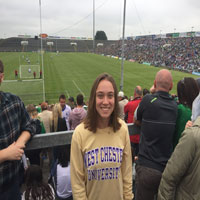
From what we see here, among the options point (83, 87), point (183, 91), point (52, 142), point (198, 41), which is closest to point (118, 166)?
point (52, 142)

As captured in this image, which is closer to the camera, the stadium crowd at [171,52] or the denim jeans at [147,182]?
the denim jeans at [147,182]

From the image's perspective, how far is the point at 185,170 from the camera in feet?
5.74

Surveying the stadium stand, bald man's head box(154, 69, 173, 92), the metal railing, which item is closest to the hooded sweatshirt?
the metal railing

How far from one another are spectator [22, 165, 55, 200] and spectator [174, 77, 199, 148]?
1.73m

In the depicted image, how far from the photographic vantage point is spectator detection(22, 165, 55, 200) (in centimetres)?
215

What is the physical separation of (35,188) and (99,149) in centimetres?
96

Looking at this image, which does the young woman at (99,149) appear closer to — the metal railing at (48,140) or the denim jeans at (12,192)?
the metal railing at (48,140)

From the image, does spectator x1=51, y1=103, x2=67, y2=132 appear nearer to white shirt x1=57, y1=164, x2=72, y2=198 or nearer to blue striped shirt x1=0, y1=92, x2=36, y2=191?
white shirt x1=57, y1=164, x2=72, y2=198

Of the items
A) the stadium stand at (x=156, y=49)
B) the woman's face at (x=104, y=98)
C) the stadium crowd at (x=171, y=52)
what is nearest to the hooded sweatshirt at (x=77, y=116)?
the woman's face at (x=104, y=98)

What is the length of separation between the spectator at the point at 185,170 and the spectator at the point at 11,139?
1451mm

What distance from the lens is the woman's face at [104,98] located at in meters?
1.89

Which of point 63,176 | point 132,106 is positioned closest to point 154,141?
point 63,176

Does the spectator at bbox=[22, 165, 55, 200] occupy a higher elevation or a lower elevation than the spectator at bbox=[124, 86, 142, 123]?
lower

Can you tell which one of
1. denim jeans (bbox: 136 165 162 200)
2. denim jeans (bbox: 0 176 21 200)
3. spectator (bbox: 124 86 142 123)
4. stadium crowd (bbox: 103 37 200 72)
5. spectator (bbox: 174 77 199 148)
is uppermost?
stadium crowd (bbox: 103 37 200 72)
